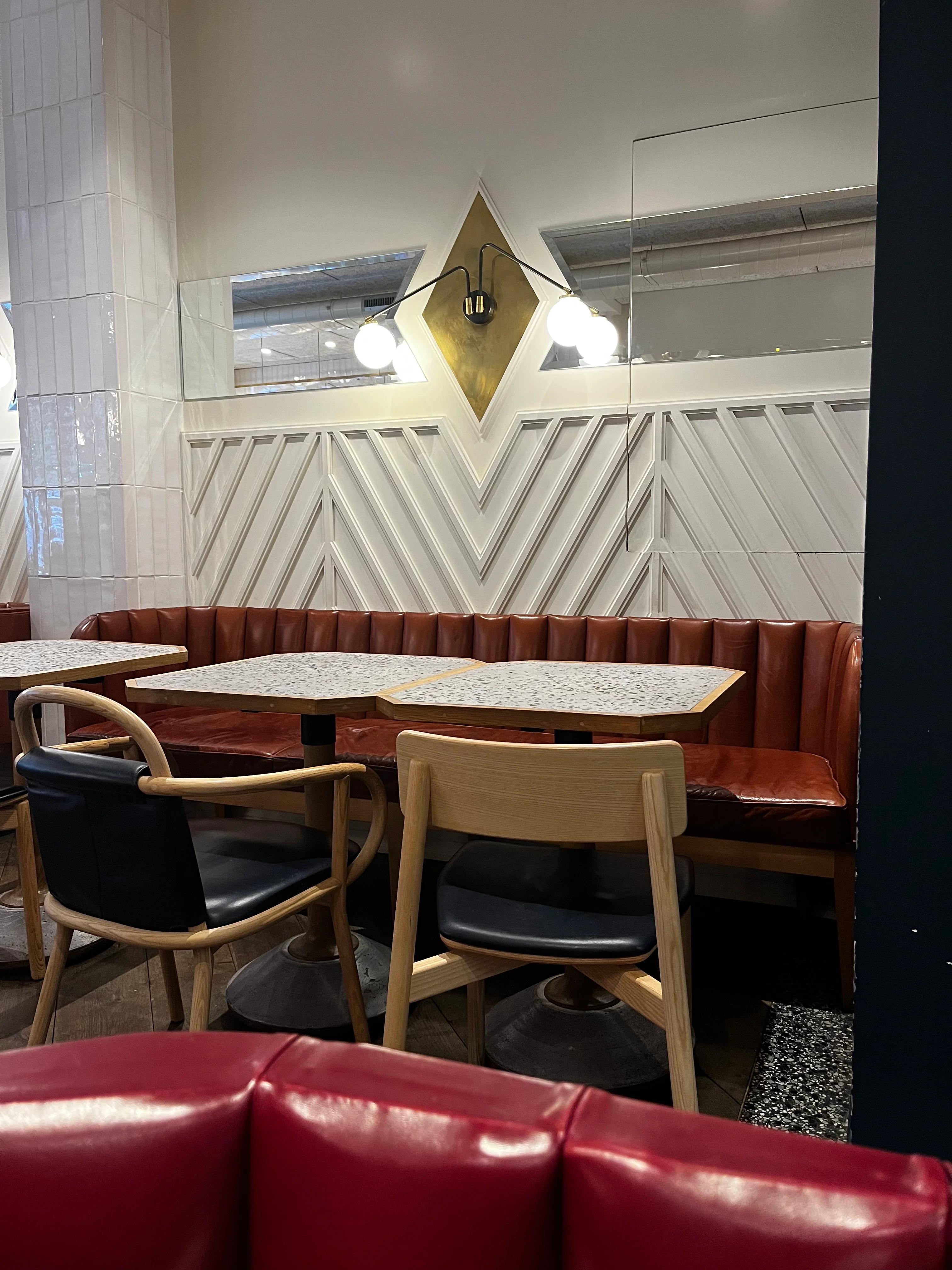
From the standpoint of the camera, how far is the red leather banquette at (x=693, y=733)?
7.97 ft

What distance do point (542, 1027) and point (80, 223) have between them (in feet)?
12.6

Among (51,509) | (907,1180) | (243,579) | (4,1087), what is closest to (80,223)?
(51,509)

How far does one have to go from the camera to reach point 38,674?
2.29m

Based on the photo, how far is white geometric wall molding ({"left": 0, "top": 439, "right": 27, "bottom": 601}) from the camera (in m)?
4.95

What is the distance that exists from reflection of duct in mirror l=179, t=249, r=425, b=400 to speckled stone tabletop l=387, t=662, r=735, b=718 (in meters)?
1.96

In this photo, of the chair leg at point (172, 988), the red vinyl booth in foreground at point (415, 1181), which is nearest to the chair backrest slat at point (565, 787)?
the red vinyl booth in foreground at point (415, 1181)

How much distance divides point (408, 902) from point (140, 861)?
466mm

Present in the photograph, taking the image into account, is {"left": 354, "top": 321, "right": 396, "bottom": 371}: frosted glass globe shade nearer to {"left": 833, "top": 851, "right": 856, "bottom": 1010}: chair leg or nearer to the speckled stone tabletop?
the speckled stone tabletop

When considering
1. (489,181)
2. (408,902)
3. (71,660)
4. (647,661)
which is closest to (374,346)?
(489,181)

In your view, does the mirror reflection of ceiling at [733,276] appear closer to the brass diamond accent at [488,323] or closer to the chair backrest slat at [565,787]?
the brass diamond accent at [488,323]

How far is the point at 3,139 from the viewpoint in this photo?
14.3 ft

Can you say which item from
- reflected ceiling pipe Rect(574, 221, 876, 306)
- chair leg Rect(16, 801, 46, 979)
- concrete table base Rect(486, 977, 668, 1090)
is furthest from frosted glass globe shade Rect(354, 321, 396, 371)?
concrete table base Rect(486, 977, 668, 1090)

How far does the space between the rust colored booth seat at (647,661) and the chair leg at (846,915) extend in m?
0.06

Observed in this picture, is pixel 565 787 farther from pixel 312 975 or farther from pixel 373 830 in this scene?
pixel 312 975
